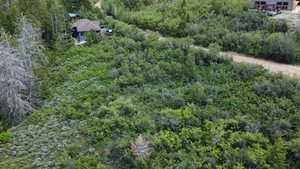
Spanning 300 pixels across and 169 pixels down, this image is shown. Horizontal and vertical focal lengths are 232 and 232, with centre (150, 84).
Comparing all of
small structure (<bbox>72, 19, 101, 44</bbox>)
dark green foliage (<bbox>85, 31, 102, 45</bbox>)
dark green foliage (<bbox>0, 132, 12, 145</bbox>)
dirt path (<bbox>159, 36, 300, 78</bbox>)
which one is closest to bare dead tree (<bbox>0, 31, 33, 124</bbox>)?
dark green foliage (<bbox>0, 132, 12, 145</bbox>)

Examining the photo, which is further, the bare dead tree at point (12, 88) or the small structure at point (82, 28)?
the small structure at point (82, 28)

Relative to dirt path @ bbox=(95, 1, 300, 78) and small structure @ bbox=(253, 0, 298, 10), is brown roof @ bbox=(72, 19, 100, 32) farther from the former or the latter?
small structure @ bbox=(253, 0, 298, 10)

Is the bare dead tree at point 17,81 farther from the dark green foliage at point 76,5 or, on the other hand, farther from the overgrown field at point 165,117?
the dark green foliage at point 76,5

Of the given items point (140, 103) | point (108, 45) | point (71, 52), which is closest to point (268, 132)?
point (140, 103)

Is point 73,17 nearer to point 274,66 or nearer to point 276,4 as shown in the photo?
point 274,66

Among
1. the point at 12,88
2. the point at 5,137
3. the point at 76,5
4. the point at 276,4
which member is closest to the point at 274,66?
the point at 276,4

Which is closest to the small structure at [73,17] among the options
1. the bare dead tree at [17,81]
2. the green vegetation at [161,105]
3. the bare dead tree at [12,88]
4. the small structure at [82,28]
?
the small structure at [82,28]
